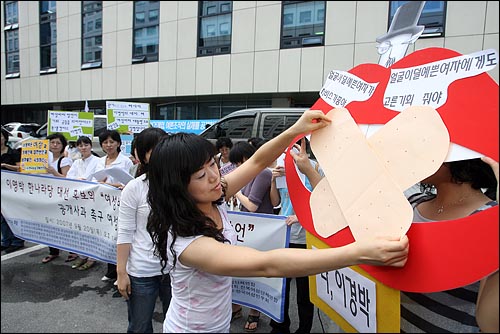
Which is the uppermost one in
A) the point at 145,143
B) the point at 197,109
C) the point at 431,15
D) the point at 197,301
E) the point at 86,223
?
the point at 197,109

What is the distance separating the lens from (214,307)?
1188mm

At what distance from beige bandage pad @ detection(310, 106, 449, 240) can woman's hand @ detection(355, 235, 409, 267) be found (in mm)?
54

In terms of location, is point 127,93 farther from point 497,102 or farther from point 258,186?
point 497,102

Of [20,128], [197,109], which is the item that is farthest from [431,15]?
[20,128]

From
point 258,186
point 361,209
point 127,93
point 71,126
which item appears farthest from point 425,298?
point 127,93

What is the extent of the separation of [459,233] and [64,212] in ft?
11.2

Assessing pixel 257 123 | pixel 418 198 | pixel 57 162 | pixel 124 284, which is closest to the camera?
pixel 418 198

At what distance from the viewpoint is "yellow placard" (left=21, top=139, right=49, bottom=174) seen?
3.45m

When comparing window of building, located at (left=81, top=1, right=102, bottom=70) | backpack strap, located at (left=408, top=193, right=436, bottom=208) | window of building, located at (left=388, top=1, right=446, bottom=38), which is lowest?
backpack strap, located at (left=408, top=193, right=436, bottom=208)

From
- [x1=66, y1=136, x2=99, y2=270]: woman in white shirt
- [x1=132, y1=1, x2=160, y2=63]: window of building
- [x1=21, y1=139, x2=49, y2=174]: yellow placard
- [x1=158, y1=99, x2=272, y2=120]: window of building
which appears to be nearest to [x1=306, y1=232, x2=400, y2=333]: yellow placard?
[x1=66, y1=136, x2=99, y2=270]: woman in white shirt

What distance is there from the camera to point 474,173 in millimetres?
982

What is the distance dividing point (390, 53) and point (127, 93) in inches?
456

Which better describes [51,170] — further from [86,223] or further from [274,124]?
[274,124]

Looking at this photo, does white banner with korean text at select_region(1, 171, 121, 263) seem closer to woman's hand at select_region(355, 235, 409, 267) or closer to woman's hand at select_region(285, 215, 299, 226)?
woman's hand at select_region(285, 215, 299, 226)
